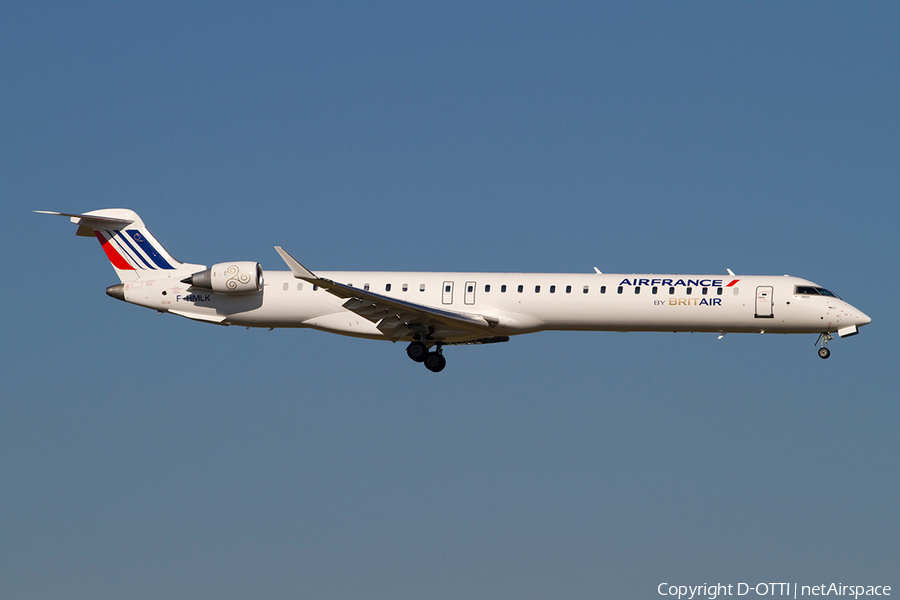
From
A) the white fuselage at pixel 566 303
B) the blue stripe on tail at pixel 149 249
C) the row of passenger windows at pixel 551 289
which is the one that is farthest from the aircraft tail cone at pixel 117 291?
the row of passenger windows at pixel 551 289

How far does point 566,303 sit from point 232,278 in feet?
34.0

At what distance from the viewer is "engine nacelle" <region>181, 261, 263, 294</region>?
1345 inches

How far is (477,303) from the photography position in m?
33.8

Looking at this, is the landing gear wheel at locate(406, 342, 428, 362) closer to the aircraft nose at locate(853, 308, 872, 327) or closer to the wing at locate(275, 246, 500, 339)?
the wing at locate(275, 246, 500, 339)

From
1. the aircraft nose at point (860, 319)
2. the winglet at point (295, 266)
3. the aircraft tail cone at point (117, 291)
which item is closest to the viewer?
the winglet at point (295, 266)

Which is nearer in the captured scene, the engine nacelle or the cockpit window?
the cockpit window

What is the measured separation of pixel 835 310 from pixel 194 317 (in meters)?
19.9

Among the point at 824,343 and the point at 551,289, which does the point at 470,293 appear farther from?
the point at 824,343

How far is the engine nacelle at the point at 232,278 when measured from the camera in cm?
3416

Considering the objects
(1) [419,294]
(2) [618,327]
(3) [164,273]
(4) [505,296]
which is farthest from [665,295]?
(3) [164,273]

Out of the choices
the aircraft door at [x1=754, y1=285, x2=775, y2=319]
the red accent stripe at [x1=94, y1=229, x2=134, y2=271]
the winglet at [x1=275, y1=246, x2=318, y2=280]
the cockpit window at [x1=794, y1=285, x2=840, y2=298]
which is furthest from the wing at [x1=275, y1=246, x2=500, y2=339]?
the cockpit window at [x1=794, y1=285, x2=840, y2=298]

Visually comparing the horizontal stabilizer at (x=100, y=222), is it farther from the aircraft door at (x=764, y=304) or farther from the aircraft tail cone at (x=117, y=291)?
the aircraft door at (x=764, y=304)

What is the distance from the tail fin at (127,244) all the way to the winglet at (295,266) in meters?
6.55

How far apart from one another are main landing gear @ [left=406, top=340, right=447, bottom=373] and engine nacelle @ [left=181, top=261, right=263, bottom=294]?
17.0 feet
